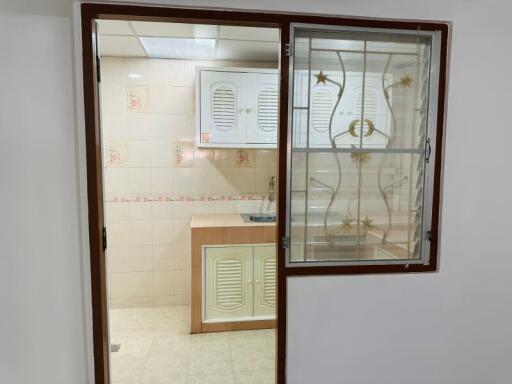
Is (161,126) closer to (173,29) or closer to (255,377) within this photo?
(173,29)

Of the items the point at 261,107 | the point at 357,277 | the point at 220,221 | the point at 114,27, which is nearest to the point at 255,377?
the point at 357,277

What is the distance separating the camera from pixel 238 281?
9.36 ft

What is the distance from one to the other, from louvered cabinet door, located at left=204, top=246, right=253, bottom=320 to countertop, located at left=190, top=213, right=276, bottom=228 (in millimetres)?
192

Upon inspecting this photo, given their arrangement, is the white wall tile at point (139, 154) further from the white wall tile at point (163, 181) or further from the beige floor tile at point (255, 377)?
the beige floor tile at point (255, 377)

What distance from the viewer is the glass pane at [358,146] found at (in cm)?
166

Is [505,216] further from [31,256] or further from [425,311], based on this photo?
[31,256]

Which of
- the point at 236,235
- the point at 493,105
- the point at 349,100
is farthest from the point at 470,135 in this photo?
the point at 236,235

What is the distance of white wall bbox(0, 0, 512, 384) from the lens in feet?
4.70

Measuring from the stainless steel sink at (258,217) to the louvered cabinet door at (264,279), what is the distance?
1.09 feet

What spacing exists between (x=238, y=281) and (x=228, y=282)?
0.08 m

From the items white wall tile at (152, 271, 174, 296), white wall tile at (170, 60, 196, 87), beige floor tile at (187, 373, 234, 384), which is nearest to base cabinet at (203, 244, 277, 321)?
beige floor tile at (187, 373, 234, 384)

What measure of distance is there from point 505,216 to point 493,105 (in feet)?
1.93

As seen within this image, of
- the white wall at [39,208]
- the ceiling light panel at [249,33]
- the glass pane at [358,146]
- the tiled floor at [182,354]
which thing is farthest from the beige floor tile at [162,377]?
the ceiling light panel at [249,33]

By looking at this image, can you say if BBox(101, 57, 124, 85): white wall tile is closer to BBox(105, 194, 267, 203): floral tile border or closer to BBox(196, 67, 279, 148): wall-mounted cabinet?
BBox(196, 67, 279, 148): wall-mounted cabinet
